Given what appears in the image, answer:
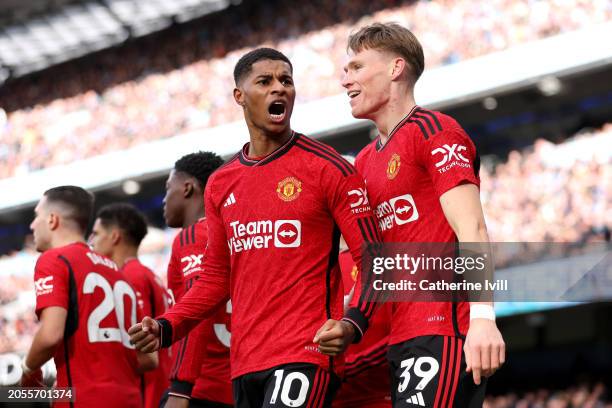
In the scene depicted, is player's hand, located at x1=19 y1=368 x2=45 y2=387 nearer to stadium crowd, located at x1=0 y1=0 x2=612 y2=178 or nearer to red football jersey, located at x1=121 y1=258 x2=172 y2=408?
red football jersey, located at x1=121 y1=258 x2=172 y2=408

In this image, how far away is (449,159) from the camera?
10.5ft

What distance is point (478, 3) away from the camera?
18.0 meters

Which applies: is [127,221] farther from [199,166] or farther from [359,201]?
[359,201]

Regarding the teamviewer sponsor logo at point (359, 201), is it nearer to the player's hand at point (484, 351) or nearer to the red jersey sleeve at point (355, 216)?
the red jersey sleeve at point (355, 216)

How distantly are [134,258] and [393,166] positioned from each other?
340 cm

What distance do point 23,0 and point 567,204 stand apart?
1682 cm

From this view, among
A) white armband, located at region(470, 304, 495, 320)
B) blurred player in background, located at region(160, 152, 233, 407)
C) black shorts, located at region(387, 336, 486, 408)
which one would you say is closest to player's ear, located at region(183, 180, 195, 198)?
blurred player in background, located at region(160, 152, 233, 407)

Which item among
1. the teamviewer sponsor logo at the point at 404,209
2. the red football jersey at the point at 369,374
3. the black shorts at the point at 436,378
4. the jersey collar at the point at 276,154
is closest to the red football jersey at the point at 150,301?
the red football jersey at the point at 369,374

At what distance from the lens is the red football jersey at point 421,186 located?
10.5 ft

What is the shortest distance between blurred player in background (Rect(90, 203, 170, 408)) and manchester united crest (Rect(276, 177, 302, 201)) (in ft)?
8.98

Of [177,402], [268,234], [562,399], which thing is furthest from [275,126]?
[562,399]

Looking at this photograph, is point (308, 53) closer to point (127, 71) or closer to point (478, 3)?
point (478, 3)

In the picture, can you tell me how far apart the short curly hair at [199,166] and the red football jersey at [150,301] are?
1.09 metres

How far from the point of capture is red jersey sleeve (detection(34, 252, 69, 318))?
4574mm
